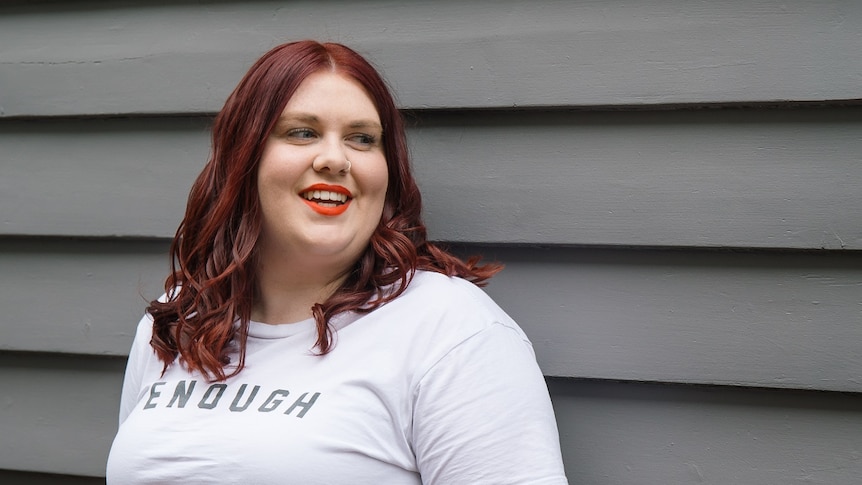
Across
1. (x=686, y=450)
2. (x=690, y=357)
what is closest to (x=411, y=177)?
(x=690, y=357)

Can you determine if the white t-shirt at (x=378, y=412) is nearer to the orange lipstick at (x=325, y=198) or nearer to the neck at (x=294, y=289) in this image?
the neck at (x=294, y=289)

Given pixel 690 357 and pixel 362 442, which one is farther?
pixel 690 357

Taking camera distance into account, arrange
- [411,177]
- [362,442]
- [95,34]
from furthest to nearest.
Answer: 1. [95,34]
2. [411,177]
3. [362,442]

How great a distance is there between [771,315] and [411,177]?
0.76 meters

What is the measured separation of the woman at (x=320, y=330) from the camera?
135 cm

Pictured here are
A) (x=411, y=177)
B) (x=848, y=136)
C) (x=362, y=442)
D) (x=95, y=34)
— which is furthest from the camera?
(x=95, y=34)

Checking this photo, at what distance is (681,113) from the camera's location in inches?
62.5

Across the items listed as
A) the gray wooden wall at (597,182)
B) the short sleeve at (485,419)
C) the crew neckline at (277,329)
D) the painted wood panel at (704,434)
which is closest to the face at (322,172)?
the crew neckline at (277,329)

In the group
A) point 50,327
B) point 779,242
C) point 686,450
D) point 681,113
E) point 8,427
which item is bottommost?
point 8,427

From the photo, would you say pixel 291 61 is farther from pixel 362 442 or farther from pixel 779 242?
pixel 779 242

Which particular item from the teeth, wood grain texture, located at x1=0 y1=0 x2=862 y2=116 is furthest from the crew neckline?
wood grain texture, located at x1=0 y1=0 x2=862 y2=116

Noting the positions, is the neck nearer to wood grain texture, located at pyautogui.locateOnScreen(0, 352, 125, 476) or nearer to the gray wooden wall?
the gray wooden wall

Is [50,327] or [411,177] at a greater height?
[411,177]

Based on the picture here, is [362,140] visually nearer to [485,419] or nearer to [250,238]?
[250,238]
